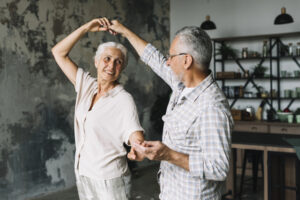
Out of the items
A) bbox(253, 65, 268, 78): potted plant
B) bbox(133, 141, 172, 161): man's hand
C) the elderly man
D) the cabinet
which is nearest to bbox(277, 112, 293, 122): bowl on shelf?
the cabinet

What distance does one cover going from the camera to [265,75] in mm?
6730

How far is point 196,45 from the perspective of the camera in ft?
5.32

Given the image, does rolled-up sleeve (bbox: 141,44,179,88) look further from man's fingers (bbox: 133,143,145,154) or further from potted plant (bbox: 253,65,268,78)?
potted plant (bbox: 253,65,268,78)

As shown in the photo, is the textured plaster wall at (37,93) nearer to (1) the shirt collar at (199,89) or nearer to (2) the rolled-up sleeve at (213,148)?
(1) the shirt collar at (199,89)

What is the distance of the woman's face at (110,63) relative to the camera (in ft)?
7.09

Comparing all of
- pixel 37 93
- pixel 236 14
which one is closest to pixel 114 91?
pixel 37 93

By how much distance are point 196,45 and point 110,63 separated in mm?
731

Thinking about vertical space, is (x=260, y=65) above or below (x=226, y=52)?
below

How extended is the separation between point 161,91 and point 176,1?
227cm

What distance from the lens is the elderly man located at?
1.47 m

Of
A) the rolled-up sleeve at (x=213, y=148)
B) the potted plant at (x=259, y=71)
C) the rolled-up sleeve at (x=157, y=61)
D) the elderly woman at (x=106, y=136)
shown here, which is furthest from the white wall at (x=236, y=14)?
the rolled-up sleeve at (x=213, y=148)

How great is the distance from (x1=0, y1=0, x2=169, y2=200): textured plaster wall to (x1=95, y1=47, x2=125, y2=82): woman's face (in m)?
2.72

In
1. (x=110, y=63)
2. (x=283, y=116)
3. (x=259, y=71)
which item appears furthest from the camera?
(x=259, y=71)

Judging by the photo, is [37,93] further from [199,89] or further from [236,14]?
[236,14]
